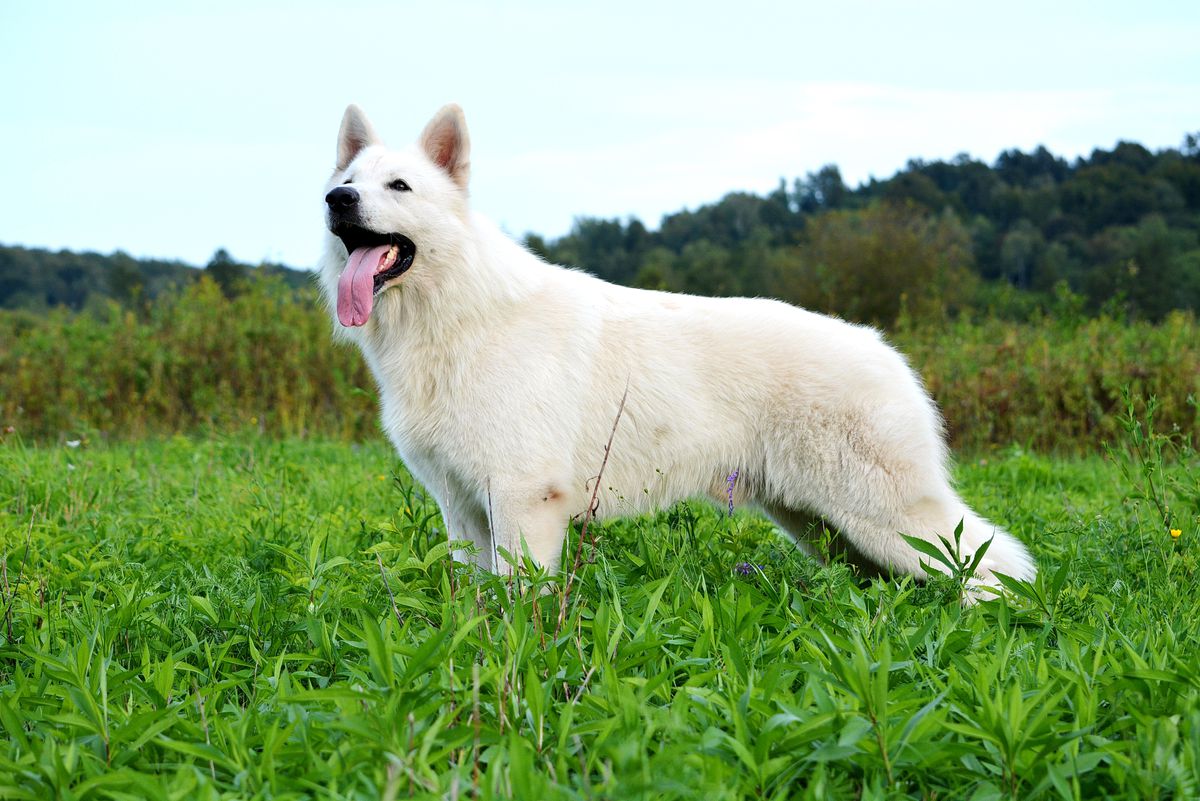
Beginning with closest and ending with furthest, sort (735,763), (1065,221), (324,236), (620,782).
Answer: (620,782) → (735,763) → (324,236) → (1065,221)

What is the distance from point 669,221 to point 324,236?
206 ft

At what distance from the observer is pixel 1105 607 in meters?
3.20

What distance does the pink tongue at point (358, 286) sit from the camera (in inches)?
143

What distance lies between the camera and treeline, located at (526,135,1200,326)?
37031 mm

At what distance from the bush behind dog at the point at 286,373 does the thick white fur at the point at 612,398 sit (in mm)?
5438

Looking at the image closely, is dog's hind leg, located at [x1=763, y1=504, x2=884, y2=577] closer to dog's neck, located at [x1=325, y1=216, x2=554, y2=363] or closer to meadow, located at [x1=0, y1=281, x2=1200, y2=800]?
meadow, located at [x1=0, y1=281, x2=1200, y2=800]

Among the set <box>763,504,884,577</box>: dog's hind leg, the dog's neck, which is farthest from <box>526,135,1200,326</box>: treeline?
the dog's neck

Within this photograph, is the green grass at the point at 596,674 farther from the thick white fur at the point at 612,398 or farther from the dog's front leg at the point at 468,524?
the thick white fur at the point at 612,398

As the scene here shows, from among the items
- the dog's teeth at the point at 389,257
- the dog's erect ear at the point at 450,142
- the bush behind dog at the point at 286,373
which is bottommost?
the bush behind dog at the point at 286,373

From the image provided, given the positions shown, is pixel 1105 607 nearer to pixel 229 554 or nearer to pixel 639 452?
pixel 639 452

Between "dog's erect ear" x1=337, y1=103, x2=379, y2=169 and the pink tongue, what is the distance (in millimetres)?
634

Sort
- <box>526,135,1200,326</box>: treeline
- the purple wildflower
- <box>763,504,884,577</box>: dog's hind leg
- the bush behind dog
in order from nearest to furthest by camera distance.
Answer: the purple wildflower, <box>763,504,884,577</box>: dog's hind leg, the bush behind dog, <box>526,135,1200,326</box>: treeline

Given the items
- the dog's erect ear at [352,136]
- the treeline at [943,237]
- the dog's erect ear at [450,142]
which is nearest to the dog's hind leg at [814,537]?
the dog's erect ear at [450,142]

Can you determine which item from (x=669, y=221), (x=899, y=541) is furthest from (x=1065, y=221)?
(x=899, y=541)
